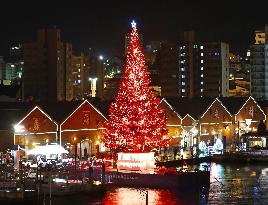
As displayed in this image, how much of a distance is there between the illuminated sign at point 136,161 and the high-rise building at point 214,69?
269ft


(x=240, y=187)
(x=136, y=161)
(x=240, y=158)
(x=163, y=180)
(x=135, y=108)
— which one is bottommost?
(x=240, y=187)

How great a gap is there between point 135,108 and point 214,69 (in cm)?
8498

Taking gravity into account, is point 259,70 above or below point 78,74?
below

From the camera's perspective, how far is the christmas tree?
1506 inches

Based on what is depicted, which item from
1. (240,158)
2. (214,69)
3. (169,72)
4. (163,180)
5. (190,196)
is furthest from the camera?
(169,72)

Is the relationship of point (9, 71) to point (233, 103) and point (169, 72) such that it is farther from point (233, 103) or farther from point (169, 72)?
point (233, 103)

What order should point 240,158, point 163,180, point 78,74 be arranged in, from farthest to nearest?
point 78,74
point 240,158
point 163,180

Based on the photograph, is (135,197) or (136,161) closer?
(135,197)

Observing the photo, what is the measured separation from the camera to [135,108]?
38.2 metres

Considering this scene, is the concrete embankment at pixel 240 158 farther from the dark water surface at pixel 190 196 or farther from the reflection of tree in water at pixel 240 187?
the dark water surface at pixel 190 196

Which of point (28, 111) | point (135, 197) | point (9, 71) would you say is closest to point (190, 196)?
point (135, 197)

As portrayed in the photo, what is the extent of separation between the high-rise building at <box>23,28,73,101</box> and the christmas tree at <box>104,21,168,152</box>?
2833 inches

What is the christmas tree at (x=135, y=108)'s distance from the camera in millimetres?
Answer: 38250

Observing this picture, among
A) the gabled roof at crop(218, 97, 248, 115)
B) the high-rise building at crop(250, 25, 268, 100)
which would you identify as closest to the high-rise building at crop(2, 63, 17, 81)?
the high-rise building at crop(250, 25, 268, 100)
